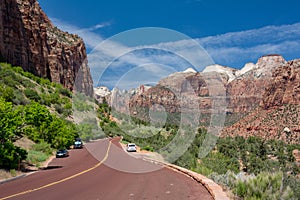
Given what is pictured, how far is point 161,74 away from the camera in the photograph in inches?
554

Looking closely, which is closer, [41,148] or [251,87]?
[41,148]

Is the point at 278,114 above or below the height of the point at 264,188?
above

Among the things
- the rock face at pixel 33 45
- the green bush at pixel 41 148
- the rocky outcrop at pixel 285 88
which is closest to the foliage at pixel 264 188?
the green bush at pixel 41 148

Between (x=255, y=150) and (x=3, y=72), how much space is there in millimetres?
45898

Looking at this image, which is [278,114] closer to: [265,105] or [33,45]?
[265,105]

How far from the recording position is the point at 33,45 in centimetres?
7681

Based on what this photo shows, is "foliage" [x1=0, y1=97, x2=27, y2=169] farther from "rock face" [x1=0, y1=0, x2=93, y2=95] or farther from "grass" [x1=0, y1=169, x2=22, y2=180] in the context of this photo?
"rock face" [x1=0, y1=0, x2=93, y2=95]

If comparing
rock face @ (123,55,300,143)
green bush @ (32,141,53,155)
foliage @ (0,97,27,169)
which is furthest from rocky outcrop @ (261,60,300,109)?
foliage @ (0,97,27,169)

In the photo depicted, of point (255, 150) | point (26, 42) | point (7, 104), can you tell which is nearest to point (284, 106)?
point (255, 150)

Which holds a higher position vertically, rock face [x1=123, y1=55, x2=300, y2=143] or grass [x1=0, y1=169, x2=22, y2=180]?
rock face [x1=123, y1=55, x2=300, y2=143]

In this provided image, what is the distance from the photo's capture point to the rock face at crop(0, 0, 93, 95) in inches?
2731

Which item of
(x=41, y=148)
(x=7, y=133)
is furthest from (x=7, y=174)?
(x=41, y=148)

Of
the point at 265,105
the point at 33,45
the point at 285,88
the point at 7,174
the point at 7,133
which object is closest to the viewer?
the point at 7,174

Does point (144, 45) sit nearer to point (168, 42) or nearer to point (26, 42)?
point (168, 42)
